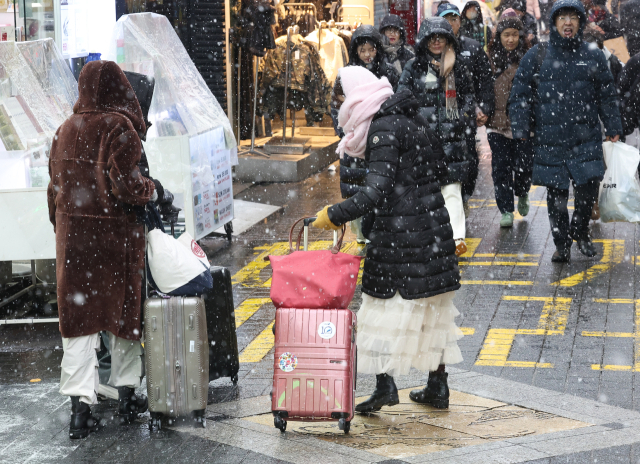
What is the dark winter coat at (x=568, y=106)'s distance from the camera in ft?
27.1

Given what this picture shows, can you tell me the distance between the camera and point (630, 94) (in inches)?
375

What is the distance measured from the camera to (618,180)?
8.52 meters

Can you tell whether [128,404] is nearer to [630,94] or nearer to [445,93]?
[445,93]

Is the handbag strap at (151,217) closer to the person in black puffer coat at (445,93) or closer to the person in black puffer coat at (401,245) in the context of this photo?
the person in black puffer coat at (401,245)

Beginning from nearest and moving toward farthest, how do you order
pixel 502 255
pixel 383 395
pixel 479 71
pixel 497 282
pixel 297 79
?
pixel 383 395 < pixel 497 282 < pixel 502 255 < pixel 479 71 < pixel 297 79

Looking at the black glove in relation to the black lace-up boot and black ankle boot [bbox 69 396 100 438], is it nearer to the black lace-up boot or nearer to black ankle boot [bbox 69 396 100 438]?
black ankle boot [bbox 69 396 100 438]

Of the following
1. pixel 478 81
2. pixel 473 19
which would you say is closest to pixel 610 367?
pixel 478 81

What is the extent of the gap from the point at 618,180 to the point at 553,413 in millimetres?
3969

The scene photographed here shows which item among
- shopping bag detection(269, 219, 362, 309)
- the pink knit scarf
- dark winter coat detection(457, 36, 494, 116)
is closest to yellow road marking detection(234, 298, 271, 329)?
shopping bag detection(269, 219, 362, 309)

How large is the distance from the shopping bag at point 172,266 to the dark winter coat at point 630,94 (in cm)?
580

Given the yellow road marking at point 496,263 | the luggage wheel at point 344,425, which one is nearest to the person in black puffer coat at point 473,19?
the yellow road marking at point 496,263

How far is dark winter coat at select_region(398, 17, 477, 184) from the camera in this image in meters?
8.08

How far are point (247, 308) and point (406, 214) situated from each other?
278cm

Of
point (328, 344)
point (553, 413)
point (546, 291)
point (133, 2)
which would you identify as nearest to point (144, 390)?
point (328, 344)
